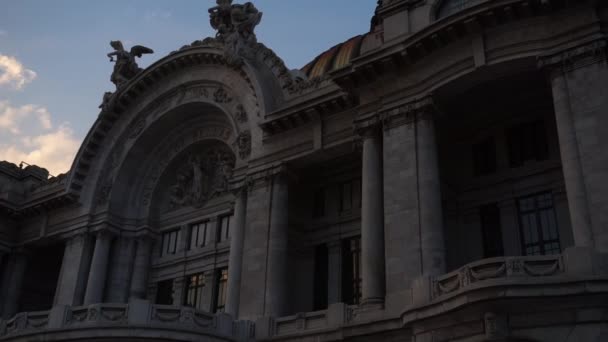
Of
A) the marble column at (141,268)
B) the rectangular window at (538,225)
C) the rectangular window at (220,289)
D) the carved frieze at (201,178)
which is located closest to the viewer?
the rectangular window at (538,225)

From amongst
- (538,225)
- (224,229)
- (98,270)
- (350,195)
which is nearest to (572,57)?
(538,225)

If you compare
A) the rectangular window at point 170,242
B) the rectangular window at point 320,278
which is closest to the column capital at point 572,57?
the rectangular window at point 320,278

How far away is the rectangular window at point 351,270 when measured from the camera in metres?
29.0

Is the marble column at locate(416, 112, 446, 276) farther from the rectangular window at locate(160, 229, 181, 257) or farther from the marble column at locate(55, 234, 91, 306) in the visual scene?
the marble column at locate(55, 234, 91, 306)

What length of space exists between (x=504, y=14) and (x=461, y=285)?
32.6 feet

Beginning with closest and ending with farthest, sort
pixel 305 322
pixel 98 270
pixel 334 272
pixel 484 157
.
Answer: pixel 305 322, pixel 484 157, pixel 334 272, pixel 98 270

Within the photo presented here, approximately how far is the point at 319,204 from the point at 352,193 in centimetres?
196

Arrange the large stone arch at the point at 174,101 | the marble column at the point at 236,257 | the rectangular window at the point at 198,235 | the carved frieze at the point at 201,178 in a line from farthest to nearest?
the carved frieze at the point at 201,178
the rectangular window at the point at 198,235
the large stone arch at the point at 174,101
the marble column at the point at 236,257

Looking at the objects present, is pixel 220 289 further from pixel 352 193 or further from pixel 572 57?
pixel 572 57

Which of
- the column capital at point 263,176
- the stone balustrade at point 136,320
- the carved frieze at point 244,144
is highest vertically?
the carved frieze at point 244,144

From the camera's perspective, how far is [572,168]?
828 inches

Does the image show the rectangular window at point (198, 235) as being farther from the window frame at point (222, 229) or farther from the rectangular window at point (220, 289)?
the rectangular window at point (220, 289)

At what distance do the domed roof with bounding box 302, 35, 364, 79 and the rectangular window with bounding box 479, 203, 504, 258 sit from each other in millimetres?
17607

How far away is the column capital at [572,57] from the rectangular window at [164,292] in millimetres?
22232
